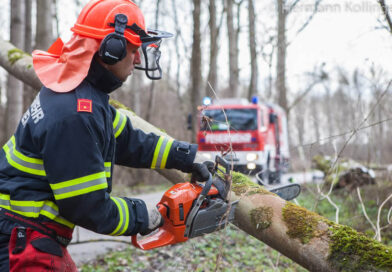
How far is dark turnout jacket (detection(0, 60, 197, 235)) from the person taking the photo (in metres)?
1.58

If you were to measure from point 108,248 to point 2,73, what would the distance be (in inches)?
626

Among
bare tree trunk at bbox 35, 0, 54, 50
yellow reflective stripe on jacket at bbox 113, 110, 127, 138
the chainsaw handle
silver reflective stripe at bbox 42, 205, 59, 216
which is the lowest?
silver reflective stripe at bbox 42, 205, 59, 216

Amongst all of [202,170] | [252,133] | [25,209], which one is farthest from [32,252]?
[252,133]

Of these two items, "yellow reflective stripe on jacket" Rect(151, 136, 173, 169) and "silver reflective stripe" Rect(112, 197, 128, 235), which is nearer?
"silver reflective stripe" Rect(112, 197, 128, 235)

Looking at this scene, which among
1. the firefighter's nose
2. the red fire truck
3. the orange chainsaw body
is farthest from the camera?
the red fire truck

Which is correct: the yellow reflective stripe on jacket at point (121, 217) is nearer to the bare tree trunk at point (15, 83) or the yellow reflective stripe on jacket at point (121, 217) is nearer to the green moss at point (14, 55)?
the green moss at point (14, 55)

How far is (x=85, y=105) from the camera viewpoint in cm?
167

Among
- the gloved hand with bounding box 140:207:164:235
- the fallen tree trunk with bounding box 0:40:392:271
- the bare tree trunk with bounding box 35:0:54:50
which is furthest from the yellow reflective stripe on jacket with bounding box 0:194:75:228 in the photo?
the bare tree trunk with bounding box 35:0:54:50

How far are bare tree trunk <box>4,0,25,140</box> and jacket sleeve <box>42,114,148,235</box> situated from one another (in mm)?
5093

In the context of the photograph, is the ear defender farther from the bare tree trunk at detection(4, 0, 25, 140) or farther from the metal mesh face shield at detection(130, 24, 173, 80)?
the bare tree trunk at detection(4, 0, 25, 140)

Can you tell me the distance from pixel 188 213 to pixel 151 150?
563mm

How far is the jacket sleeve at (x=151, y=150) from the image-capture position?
7.69ft

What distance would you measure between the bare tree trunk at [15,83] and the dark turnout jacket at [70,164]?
15.4 feet

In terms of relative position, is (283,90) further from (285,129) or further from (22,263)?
(22,263)
